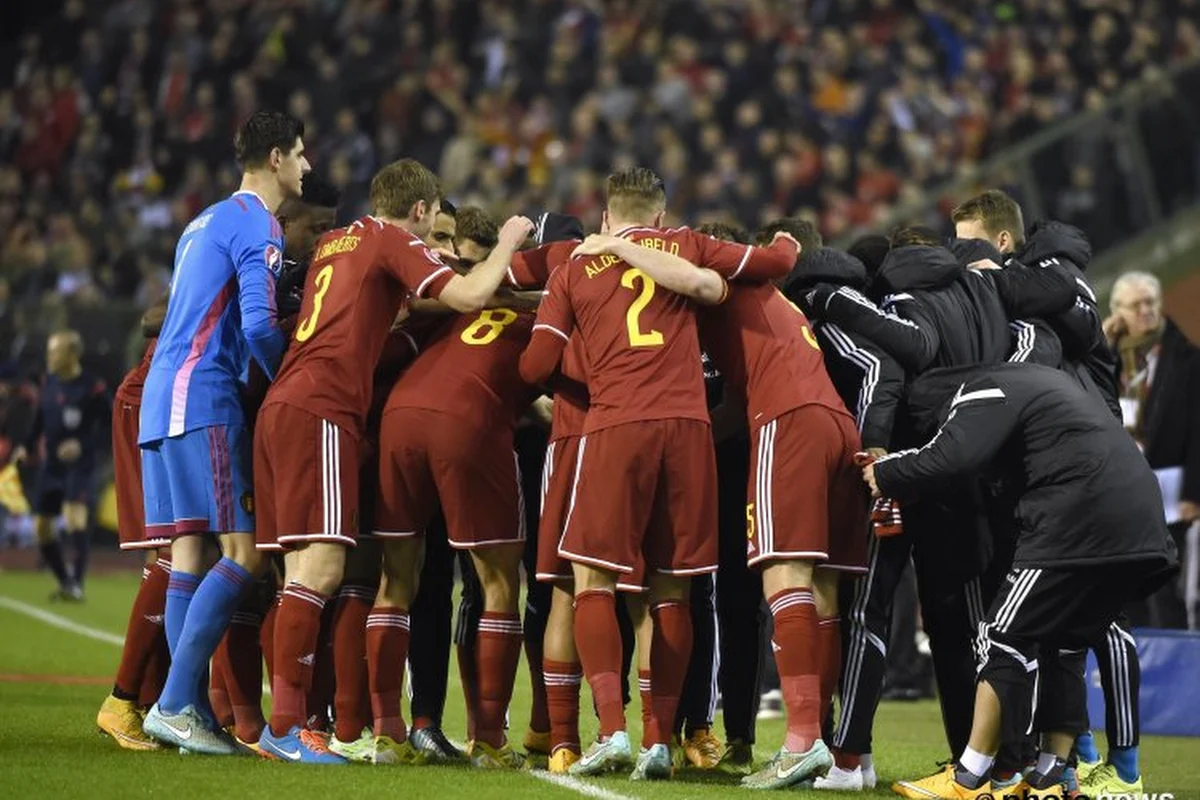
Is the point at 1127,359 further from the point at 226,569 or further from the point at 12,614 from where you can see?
the point at 12,614

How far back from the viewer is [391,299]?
771cm

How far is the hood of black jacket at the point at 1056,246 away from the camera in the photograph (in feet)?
26.4

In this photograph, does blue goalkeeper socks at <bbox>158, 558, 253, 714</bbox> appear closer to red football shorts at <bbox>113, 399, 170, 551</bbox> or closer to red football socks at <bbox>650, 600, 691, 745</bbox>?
red football shorts at <bbox>113, 399, 170, 551</bbox>

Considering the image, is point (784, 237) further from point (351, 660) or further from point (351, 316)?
point (351, 660)

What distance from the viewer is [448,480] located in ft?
24.9

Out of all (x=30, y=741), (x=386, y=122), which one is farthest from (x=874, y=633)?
(x=386, y=122)

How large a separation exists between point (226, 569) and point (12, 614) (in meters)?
7.85

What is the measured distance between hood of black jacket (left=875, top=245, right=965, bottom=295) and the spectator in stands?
11.2 ft

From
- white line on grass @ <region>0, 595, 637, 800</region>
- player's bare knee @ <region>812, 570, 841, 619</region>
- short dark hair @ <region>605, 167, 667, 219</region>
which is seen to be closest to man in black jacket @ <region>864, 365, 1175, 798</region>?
player's bare knee @ <region>812, 570, 841, 619</region>

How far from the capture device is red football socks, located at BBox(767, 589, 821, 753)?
713 centimetres

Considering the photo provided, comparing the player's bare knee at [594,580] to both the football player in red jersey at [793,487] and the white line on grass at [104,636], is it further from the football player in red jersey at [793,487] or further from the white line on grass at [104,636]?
the white line on grass at [104,636]

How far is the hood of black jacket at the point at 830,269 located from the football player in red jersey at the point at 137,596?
2.70m

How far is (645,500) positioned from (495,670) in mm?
933

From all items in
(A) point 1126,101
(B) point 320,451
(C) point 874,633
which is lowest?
(C) point 874,633
